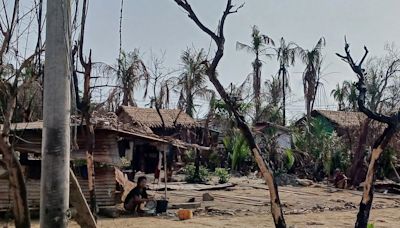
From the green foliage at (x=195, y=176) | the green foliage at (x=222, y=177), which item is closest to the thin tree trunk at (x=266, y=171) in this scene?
the green foliage at (x=195, y=176)

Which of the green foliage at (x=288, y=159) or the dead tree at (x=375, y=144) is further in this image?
the green foliage at (x=288, y=159)

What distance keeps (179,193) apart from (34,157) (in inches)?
251

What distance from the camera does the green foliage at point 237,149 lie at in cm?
2748

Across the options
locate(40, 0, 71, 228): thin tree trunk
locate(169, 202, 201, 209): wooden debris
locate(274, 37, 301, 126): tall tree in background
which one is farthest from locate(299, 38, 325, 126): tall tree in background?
locate(40, 0, 71, 228): thin tree trunk

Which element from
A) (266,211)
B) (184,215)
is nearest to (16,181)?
(184,215)

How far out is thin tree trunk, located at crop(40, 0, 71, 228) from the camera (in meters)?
4.45

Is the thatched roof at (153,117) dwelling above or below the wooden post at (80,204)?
above

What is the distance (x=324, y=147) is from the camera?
2777cm

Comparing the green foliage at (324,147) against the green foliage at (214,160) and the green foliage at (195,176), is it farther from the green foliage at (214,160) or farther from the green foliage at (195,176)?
the green foliage at (195,176)

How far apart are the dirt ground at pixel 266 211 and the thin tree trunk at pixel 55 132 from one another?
7006mm

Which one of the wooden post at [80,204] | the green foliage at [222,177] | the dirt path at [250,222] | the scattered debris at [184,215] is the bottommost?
the dirt path at [250,222]

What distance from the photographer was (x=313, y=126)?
29641 mm

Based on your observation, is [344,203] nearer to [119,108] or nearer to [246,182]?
[246,182]

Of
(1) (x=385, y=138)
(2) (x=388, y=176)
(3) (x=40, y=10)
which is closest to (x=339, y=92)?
(2) (x=388, y=176)
